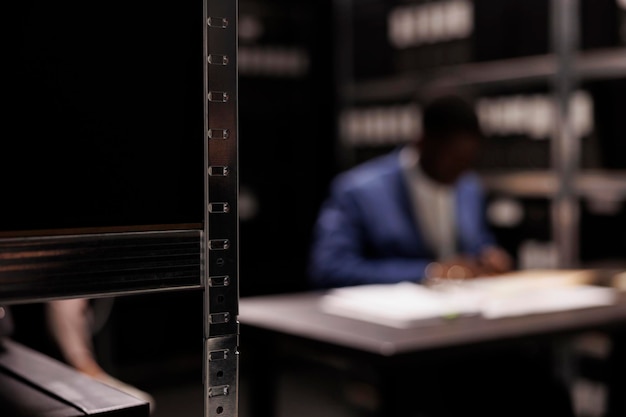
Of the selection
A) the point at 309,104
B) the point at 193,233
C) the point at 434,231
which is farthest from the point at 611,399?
the point at 309,104

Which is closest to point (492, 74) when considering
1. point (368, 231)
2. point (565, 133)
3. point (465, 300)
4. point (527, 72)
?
point (527, 72)

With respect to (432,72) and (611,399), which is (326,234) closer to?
(611,399)

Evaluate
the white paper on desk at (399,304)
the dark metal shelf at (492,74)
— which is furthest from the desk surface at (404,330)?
the dark metal shelf at (492,74)

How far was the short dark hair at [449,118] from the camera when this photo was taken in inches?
113

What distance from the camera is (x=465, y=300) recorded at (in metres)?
2.20

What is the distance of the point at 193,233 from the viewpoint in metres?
0.64

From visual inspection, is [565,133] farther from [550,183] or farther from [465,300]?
[465,300]

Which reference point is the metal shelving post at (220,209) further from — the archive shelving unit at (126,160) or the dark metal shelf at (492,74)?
the dark metal shelf at (492,74)

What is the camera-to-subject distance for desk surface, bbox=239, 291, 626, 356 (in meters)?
1.78

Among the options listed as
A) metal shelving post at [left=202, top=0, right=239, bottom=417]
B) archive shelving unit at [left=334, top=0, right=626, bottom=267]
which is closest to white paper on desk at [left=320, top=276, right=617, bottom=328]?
archive shelving unit at [left=334, top=0, right=626, bottom=267]

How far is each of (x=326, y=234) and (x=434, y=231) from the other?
0.39 m

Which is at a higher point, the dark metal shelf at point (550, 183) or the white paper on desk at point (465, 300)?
the dark metal shelf at point (550, 183)

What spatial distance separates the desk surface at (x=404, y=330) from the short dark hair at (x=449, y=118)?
841 millimetres

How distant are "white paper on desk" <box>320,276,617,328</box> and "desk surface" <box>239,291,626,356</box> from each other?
0.04 metres
